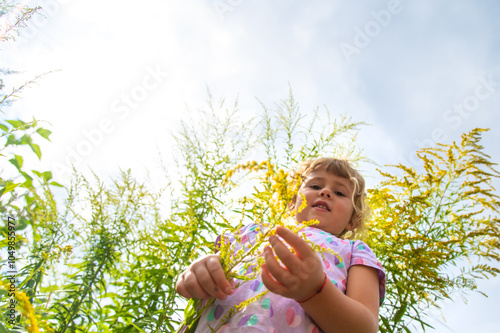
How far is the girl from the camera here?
0.91 m

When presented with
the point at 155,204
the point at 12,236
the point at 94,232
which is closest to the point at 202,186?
the point at 155,204

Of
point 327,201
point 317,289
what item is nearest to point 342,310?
point 317,289

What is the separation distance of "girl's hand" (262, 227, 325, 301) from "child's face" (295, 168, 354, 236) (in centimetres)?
75

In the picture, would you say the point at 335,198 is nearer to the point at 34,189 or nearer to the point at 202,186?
the point at 202,186

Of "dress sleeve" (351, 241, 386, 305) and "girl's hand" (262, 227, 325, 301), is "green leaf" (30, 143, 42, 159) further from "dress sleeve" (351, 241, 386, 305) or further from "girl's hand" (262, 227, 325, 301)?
"dress sleeve" (351, 241, 386, 305)

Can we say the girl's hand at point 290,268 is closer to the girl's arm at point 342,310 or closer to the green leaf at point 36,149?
the girl's arm at point 342,310

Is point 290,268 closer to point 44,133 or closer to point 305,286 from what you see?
point 305,286

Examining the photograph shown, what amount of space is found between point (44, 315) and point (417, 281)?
192 centimetres

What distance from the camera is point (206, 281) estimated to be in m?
1.04

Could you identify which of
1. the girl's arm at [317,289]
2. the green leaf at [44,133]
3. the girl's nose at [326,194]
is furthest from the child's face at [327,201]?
the green leaf at [44,133]

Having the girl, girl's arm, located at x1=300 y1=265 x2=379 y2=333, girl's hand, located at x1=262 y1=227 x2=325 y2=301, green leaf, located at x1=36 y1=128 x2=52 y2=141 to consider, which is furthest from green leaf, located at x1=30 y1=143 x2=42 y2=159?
girl's arm, located at x1=300 y1=265 x2=379 y2=333

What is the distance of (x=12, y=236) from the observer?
1082mm

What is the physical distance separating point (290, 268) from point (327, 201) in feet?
2.94

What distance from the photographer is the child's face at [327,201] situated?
171cm
